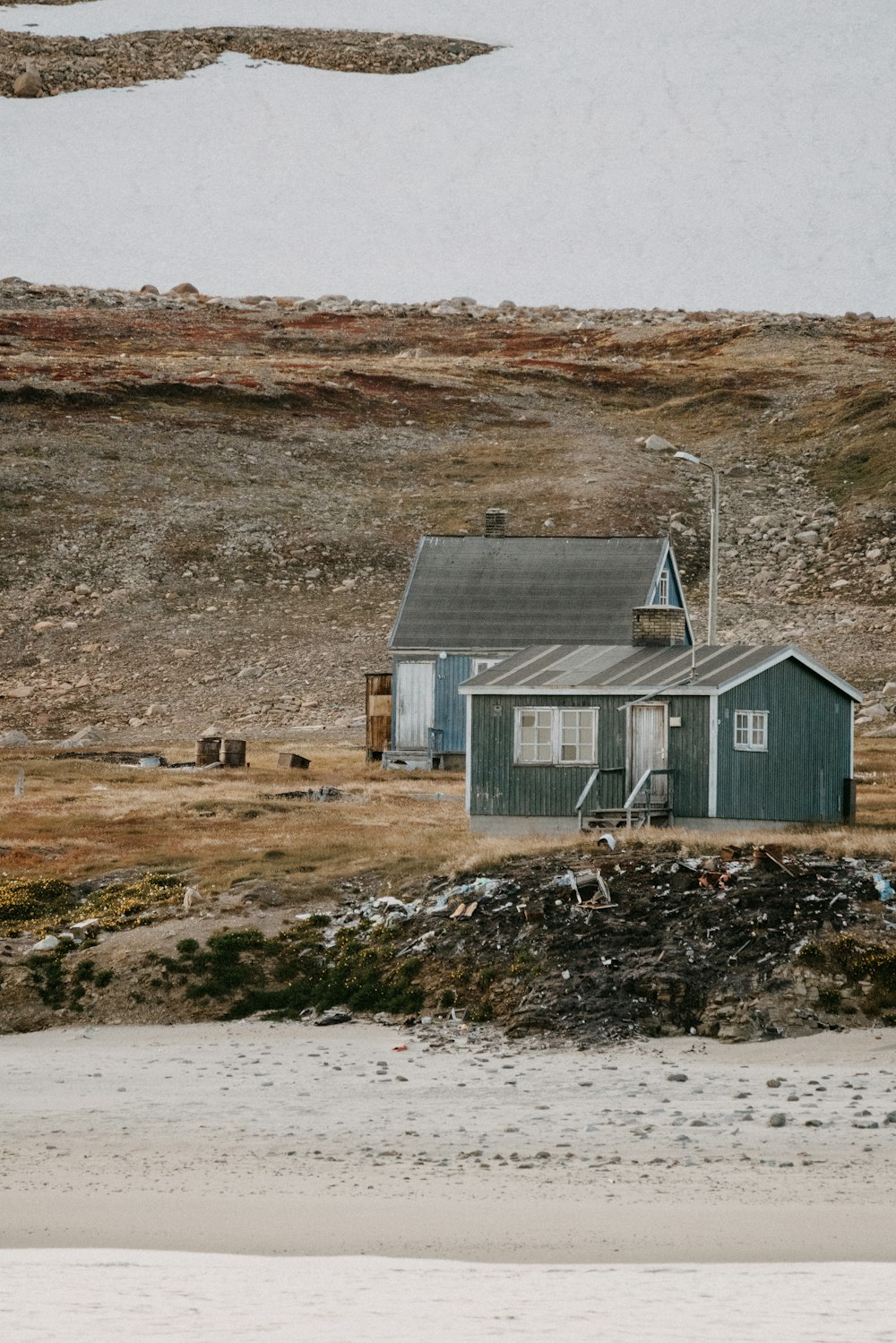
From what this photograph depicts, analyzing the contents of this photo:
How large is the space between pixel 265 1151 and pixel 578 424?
230ft

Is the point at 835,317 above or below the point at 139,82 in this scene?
below

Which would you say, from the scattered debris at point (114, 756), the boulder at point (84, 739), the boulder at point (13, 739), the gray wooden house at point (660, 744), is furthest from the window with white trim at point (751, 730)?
the boulder at point (13, 739)

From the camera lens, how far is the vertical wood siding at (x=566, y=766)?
94.3 ft

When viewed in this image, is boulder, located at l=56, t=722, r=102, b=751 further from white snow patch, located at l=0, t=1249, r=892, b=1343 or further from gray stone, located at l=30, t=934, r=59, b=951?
white snow patch, located at l=0, t=1249, r=892, b=1343

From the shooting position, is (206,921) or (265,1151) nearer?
(265,1151)

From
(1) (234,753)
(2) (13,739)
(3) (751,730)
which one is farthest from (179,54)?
(3) (751,730)

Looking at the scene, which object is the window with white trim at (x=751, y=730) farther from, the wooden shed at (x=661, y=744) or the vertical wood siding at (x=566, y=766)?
the vertical wood siding at (x=566, y=766)

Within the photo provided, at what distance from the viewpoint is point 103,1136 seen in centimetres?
1739

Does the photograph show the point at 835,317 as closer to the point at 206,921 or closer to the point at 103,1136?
the point at 206,921

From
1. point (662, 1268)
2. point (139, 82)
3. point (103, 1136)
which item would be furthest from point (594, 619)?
point (139, 82)

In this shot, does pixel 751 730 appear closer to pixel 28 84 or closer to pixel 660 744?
pixel 660 744

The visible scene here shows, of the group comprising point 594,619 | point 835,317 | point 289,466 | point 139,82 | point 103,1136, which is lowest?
point 103,1136

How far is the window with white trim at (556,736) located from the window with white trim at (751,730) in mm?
2263

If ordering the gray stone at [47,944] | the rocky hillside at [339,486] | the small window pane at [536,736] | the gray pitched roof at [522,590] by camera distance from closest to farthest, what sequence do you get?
the gray stone at [47,944]
the small window pane at [536,736]
the gray pitched roof at [522,590]
the rocky hillside at [339,486]
